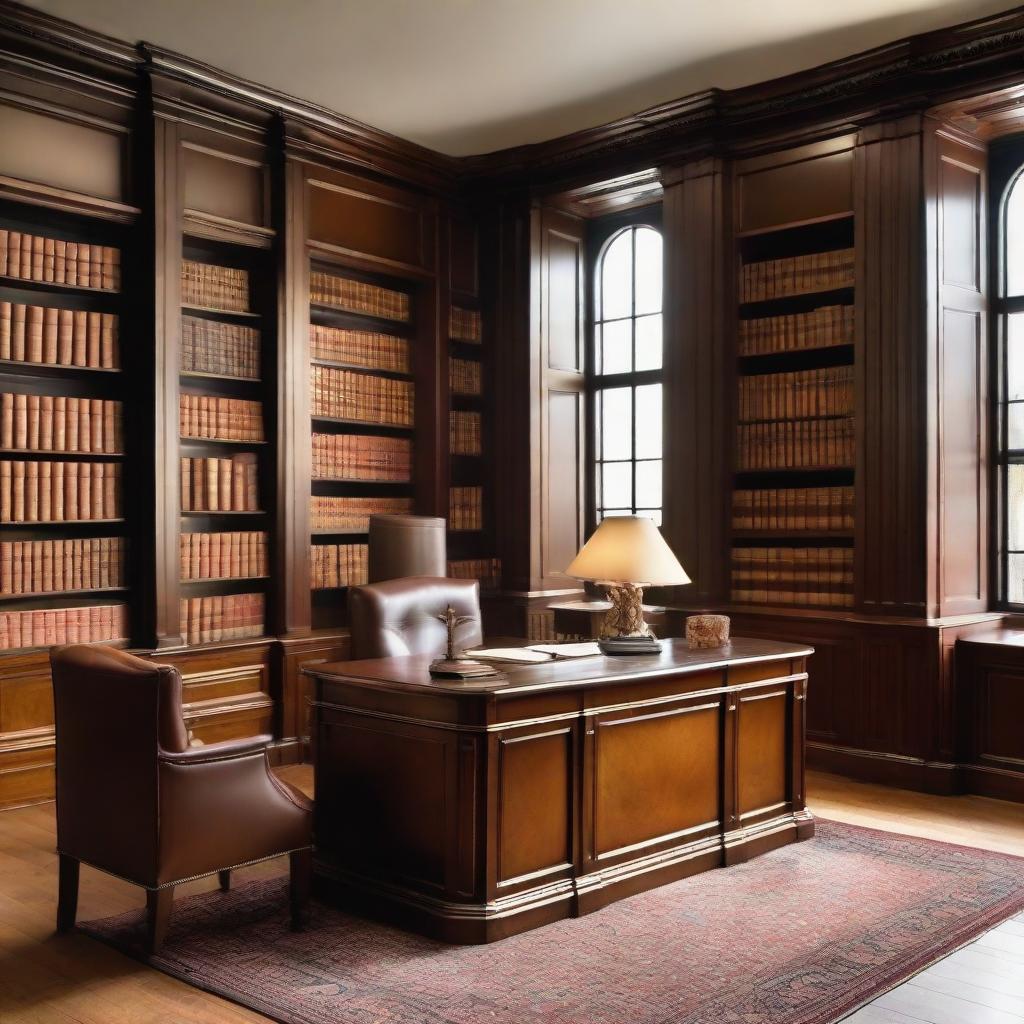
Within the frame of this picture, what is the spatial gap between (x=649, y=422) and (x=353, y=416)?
73.1 inches

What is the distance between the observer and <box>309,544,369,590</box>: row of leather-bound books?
6332 mm

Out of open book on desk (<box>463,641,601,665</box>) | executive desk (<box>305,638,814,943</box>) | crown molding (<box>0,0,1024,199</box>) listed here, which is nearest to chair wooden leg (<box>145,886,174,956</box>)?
executive desk (<box>305,638,814,943</box>)

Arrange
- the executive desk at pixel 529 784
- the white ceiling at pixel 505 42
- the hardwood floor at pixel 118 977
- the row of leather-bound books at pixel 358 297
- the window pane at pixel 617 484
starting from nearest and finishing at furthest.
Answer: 1. the hardwood floor at pixel 118 977
2. the executive desk at pixel 529 784
3. the white ceiling at pixel 505 42
4. the row of leather-bound books at pixel 358 297
5. the window pane at pixel 617 484

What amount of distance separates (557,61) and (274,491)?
2.65 m

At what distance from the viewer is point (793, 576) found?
5.97 m

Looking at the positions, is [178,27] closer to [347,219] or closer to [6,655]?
[347,219]

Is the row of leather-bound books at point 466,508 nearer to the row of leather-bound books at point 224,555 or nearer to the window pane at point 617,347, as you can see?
the window pane at point 617,347

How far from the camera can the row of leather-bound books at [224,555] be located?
5.72 meters

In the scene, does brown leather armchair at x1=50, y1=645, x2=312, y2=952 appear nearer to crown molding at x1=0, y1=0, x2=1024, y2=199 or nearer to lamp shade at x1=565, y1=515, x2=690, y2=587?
lamp shade at x1=565, y1=515, x2=690, y2=587

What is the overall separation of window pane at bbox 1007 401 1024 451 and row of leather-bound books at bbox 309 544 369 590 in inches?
137

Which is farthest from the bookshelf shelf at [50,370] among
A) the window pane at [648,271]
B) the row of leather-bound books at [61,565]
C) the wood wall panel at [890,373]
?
the wood wall panel at [890,373]

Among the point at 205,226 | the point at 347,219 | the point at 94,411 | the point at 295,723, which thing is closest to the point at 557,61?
the point at 347,219

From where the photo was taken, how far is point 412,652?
4484 mm

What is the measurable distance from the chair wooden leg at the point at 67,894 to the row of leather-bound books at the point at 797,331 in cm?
426
